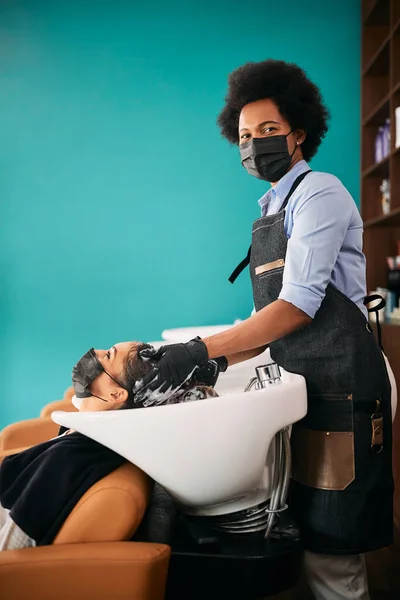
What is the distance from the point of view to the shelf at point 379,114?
3.23 metres

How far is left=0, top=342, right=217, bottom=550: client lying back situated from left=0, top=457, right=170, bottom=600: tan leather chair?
59 millimetres

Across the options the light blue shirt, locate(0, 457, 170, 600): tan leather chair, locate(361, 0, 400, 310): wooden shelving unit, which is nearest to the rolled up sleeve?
the light blue shirt

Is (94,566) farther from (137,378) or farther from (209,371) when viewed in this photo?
(209,371)

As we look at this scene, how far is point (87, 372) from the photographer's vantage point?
1390 millimetres

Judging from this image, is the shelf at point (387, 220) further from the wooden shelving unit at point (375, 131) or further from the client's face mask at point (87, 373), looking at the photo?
the client's face mask at point (87, 373)

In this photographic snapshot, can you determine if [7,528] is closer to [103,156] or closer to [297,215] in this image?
[297,215]

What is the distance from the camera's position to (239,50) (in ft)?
12.0

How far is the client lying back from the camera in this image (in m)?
1.26

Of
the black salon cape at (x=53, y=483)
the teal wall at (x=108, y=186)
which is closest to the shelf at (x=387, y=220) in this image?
the teal wall at (x=108, y=186)

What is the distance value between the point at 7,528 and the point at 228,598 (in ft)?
1.58

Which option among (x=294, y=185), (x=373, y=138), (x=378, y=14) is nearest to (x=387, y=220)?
(x=373, y=138)

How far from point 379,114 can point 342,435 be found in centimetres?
248

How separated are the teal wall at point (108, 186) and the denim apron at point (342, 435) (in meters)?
2.26

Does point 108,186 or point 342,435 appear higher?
point 108,186
